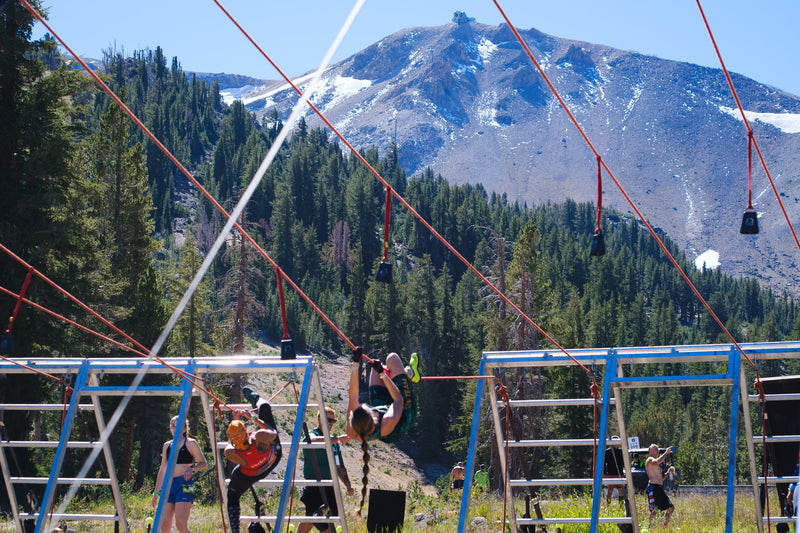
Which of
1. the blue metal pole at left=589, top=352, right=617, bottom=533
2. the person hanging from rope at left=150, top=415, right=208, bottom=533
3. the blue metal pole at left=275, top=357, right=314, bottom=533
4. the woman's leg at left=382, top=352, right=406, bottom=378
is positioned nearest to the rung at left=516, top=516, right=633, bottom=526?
the blue metal pole at left=589, top=352, right=617, bottom=533

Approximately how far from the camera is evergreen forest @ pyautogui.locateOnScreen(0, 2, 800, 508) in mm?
22875

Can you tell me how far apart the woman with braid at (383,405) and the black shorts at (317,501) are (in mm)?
1618

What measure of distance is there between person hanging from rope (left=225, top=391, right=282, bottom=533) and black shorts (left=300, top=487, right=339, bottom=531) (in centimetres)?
96

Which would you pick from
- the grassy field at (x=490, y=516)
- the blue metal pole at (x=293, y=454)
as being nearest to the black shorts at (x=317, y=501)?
the blue metal pole at (x=293, y=454)

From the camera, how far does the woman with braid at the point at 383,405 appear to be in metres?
8.56

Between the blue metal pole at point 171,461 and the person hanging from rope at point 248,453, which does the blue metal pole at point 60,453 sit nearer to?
the blue metal pole at point 171,461

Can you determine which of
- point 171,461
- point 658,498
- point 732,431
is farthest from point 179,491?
point 658,498

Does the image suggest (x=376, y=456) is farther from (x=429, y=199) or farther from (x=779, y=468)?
(x=429, y=199)

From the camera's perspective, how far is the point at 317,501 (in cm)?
1052

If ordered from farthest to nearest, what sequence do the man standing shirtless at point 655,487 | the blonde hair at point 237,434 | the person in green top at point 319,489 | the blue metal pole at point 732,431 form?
the man standing shirtless at point 655,487 → the person in green top at point 319,489 → the blonde hair at point 237,434 → the blue metal pole at point 732,431

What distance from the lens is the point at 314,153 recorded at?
Result: 479ft

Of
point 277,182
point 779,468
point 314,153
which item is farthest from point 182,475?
point 314,153

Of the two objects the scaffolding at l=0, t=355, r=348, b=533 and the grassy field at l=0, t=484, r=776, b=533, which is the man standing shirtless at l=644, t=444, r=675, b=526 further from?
the scaffolding at l=0, t=355, r=348, b=533

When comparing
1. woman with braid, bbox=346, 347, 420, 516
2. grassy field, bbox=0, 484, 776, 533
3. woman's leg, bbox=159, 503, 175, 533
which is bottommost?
grassy field, bbox=0, 484, 776, 533
